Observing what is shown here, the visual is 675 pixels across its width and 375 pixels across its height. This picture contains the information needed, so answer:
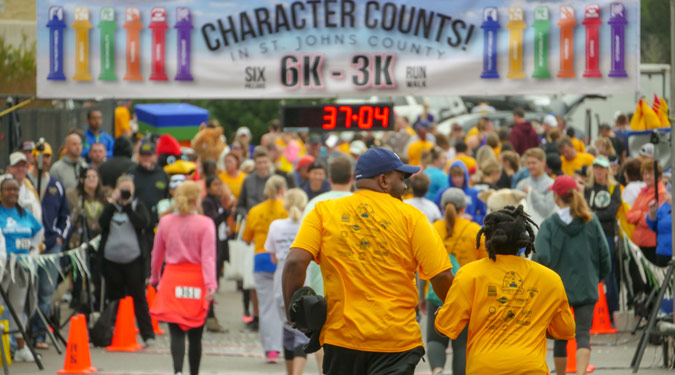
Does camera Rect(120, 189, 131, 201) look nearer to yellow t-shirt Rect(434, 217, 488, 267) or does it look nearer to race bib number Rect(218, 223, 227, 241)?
race bib number Rect(218, 223, 227, 241)

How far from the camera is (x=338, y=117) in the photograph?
523 inches

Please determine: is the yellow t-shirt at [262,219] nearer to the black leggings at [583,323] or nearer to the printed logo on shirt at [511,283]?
the black leggings at [583,323]

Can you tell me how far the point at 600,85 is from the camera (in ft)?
43.8

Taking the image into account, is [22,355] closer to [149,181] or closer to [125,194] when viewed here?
[125,194]

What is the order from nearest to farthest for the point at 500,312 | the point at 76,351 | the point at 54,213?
the point at 500,312
the point at 76,351
the point at 54,213

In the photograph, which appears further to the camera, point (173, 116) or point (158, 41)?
point (173, 116)

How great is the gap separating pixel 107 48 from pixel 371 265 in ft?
24.2

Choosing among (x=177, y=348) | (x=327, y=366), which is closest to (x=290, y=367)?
(x=177, y=348)

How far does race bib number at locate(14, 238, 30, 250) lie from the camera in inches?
492

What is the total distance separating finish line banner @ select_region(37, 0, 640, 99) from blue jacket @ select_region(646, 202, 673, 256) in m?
1.35

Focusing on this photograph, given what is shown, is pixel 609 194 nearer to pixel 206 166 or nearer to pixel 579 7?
pixel 579 7

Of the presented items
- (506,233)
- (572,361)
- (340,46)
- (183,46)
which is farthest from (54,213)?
(506,233)

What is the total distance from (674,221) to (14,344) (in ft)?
22.1

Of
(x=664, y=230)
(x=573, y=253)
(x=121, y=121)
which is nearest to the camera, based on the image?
(x=573, y=253)
